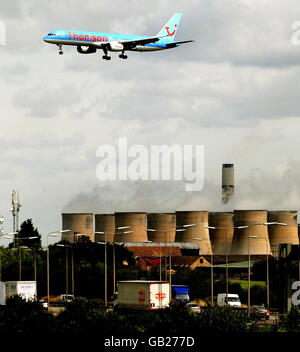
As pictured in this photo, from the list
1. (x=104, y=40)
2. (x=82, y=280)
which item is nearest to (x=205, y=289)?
(x=82, y=280)

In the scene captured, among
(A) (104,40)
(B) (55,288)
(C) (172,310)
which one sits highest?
(A) (104,40)

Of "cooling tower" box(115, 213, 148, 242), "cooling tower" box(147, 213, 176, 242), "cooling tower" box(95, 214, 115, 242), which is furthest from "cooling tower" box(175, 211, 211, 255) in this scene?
"cooling tower" box(95, 214, 115, 242)

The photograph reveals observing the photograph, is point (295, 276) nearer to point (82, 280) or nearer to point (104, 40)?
point (104, 40)

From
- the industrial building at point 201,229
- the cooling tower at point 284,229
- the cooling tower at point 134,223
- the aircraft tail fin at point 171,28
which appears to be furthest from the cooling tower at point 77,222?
the aircraft tail fin at point 171,28

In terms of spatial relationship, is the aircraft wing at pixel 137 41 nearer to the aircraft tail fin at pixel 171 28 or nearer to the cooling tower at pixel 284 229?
the aircraft tail fin at pixel 171 28

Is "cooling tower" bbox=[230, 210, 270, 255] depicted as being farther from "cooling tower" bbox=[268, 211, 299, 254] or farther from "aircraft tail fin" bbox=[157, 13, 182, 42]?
"aircraft tail fin" bbox=[157, 13, 182, 42]

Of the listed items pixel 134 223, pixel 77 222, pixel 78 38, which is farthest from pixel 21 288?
pixel 77 222
